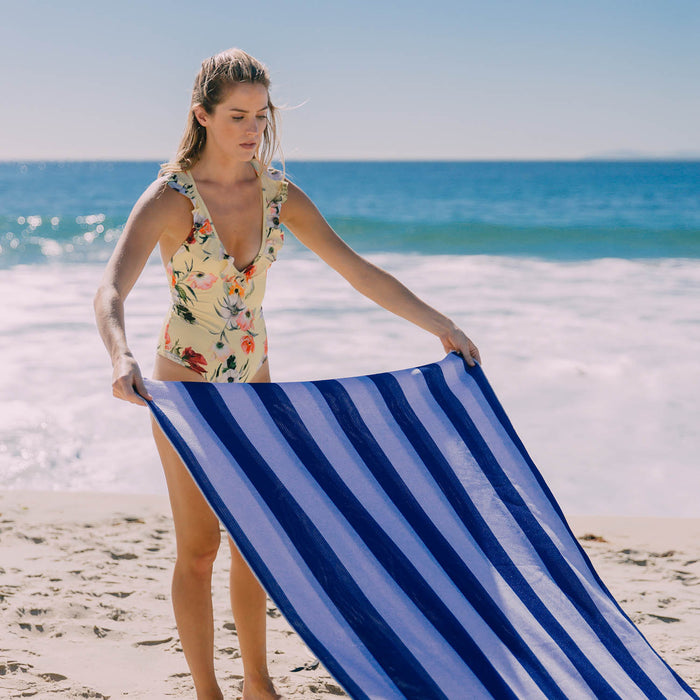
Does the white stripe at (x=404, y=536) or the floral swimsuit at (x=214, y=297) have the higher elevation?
the floral swimsuit at (x=214, y=297)

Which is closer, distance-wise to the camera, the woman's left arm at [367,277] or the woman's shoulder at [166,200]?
the woman's shoulder at [166,200]

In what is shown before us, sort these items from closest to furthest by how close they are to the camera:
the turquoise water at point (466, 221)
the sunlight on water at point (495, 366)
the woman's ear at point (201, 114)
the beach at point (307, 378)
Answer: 1. the woman's ear at point (201, 114)
2. the beach at point (307, 378)
3. the sunlight on water at point (495, 366)
4. the turquoise water at point (466, 221)

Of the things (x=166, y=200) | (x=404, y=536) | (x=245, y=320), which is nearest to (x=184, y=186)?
(x=166, y=200)

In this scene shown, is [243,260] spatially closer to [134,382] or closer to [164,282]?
[134,382]

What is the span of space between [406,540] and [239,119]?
1.20 metres


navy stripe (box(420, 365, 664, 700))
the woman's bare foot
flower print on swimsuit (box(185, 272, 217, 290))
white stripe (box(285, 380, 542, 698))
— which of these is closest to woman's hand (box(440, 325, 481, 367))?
navy stripe (box(420, 365, 664, 700))

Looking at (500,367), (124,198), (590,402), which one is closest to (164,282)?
(500,367)

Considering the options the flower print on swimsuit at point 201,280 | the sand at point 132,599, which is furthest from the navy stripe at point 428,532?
the sand at point 132,599

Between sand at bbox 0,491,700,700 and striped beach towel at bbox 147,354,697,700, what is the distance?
A: 38.2 inches

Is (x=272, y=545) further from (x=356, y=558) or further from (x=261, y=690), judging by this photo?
(x=261, y=690)

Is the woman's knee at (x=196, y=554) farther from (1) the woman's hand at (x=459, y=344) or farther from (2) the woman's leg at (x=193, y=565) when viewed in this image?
(1) the woman's hand at (x=459, y=344)

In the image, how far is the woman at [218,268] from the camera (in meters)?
2.36

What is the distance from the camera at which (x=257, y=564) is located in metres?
1.93

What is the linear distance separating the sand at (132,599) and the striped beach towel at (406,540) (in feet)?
3.18
